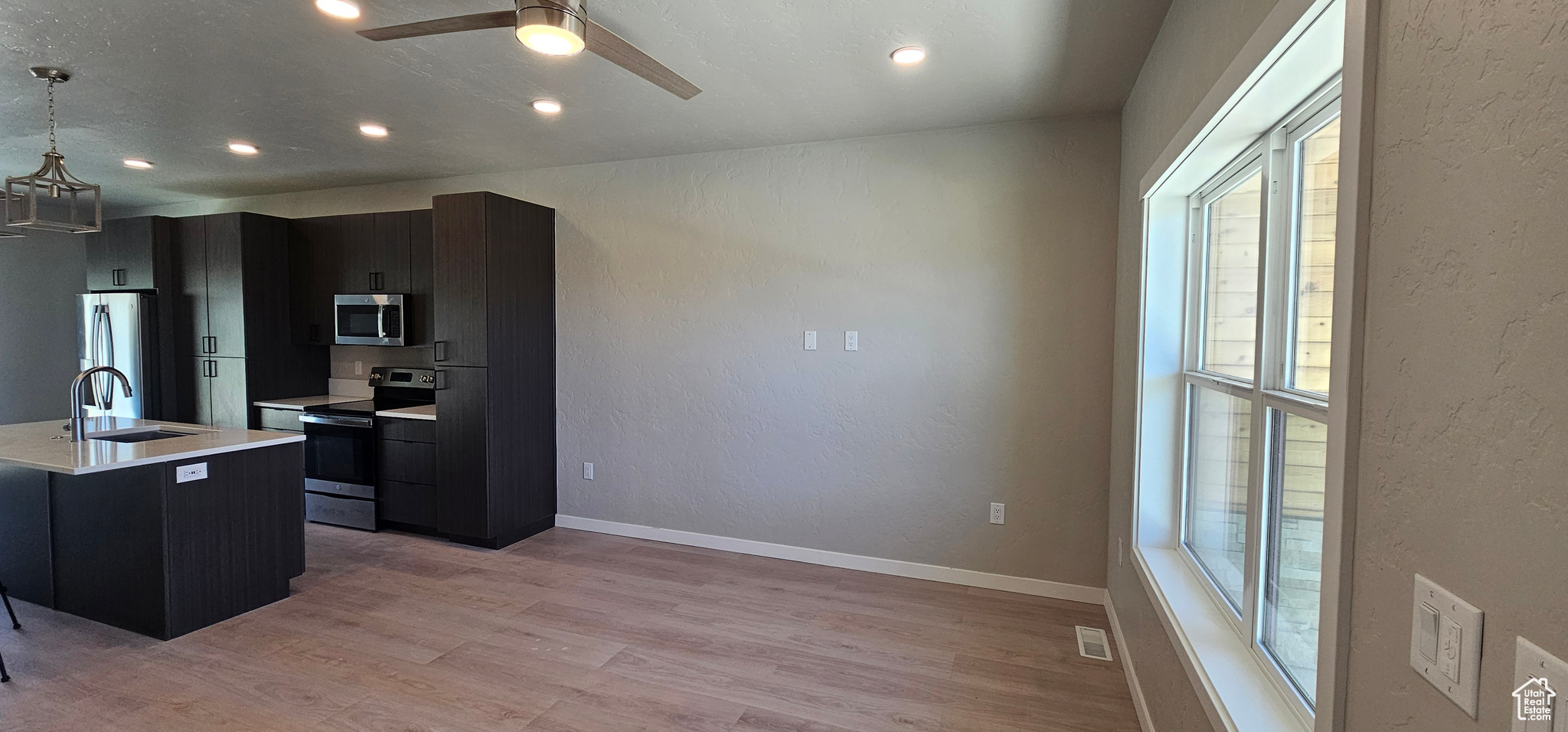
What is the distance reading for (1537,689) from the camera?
1.94ft

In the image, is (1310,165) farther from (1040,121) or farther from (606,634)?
(606,634)

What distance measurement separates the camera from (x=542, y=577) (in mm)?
3695

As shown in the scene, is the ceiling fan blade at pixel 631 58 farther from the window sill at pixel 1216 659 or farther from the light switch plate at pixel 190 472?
the light switch plate at pixel 190 472

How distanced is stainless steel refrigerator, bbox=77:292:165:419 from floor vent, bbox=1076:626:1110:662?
646 centimetres

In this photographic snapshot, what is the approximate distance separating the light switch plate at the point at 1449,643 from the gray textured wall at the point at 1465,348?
1 cm

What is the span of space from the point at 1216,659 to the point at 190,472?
3881mm

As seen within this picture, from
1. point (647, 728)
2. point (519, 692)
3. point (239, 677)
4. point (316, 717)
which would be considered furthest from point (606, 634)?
point (239, 677)

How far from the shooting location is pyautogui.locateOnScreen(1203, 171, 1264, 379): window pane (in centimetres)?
187

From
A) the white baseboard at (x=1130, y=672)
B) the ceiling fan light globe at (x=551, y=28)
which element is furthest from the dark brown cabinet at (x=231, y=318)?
the white baseboard at (x=1130, y=672)

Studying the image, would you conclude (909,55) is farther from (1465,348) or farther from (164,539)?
(164,539)

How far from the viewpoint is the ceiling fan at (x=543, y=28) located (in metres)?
1.81

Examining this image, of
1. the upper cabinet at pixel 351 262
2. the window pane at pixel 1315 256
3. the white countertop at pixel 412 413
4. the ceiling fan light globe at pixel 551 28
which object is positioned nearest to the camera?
the window pane at pixel 1315 256

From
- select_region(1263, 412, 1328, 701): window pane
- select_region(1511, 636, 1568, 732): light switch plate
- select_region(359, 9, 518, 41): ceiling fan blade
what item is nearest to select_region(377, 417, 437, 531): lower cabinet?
select_region(359, 9, 518, 41): ceiling fan blade

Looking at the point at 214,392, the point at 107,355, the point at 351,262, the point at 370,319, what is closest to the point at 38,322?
the point at 107,355
